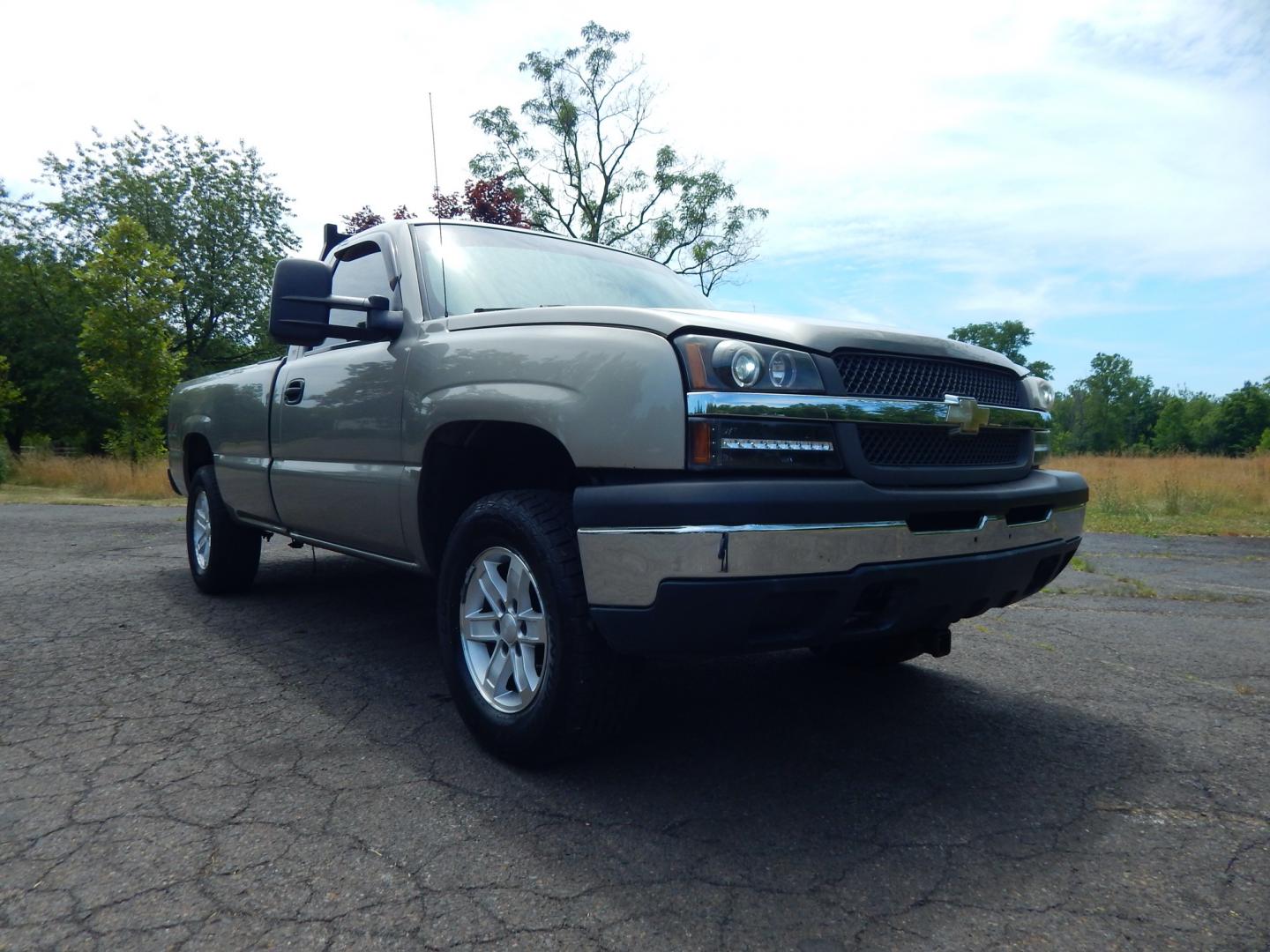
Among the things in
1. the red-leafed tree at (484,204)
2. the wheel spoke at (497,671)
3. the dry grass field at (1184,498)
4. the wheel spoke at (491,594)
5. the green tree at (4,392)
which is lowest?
the dry grass field at (1184,498)

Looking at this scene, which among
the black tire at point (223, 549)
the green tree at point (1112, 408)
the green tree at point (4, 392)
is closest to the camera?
the black tire at point (223, 549)

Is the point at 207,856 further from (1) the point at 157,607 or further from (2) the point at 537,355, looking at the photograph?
(1) the point at 157,607

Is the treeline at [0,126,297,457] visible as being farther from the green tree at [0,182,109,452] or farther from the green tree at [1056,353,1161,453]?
the green tree at [1056,353,1161,453]

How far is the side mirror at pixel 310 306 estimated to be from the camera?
3367 mm

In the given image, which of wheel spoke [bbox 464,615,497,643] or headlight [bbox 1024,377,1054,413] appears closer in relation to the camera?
wheel spoke [bbox 464,615,497,643]

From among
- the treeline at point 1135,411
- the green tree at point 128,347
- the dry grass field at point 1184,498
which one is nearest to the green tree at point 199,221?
the green tree at point 128,347

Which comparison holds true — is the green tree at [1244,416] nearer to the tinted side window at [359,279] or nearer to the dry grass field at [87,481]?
the dry grass field at [87,481]

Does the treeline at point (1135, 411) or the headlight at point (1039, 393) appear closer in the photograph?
the headlight at point (1039, 393)

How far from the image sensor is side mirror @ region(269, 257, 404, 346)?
3367 mm

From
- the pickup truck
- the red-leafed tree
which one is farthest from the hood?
the red-leafed tree

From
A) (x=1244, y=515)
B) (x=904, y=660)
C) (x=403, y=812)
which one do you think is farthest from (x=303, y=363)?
(x=1244, y=515)

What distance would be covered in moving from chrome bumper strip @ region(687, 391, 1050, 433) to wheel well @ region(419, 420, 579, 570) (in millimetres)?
729

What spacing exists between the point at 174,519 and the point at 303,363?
807 cm

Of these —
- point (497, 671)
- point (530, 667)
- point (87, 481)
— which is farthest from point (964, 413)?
point (87, 481)
